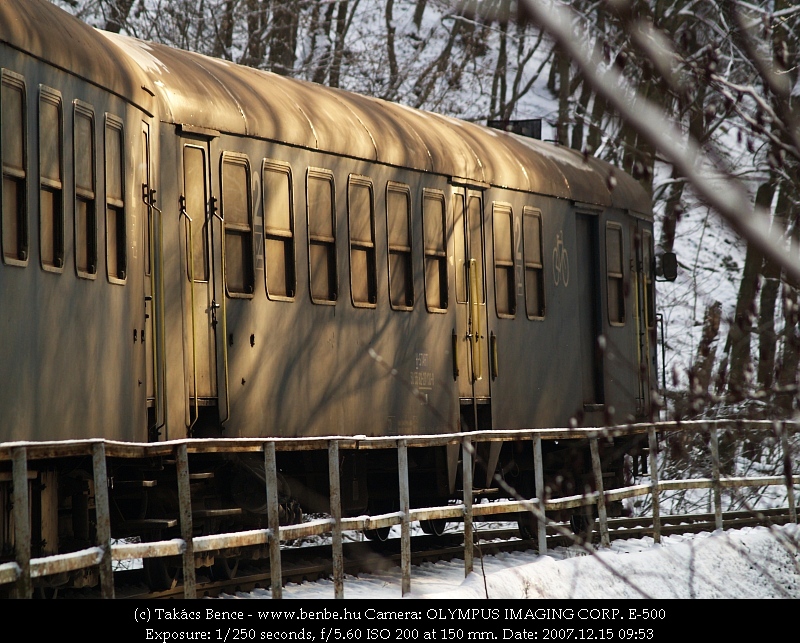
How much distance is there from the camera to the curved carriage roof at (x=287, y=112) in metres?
8.46

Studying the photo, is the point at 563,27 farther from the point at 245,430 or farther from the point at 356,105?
the point at 356,105

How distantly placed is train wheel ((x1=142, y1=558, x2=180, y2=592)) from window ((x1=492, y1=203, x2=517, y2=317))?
5.30 metres

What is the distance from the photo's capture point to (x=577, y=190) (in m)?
15.8

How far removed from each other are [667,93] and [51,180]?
19.7 feet

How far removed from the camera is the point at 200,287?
10.1m

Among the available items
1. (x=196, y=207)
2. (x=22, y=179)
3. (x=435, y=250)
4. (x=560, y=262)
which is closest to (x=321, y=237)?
(x=196, y=207)

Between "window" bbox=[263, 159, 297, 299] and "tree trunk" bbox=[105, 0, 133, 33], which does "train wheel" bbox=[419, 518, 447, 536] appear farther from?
"tree trunk" bbox=[105, 0, 133, 33]

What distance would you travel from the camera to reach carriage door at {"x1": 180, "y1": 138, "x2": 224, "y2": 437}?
32.7 ft

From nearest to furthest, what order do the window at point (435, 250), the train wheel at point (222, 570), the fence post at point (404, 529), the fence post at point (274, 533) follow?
the fence post at point (274, 533), the fence post at point (404, 529), the train wheel at point (222, 570), the window at point (435, 250)

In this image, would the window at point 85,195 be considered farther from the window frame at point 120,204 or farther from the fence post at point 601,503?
the fence post at point 601,503

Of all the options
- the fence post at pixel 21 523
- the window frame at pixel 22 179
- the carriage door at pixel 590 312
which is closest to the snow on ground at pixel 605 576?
the carriage door at pixel 590 312

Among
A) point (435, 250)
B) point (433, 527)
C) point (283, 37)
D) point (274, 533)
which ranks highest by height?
point (283, 37)

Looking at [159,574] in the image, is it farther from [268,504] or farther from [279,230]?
[279,230]

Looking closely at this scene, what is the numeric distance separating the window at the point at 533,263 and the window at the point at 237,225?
4.64 m
